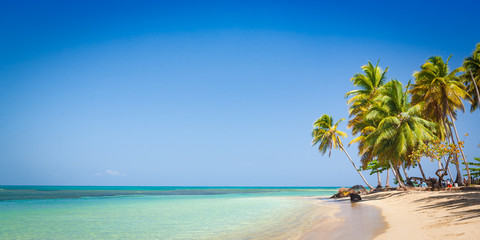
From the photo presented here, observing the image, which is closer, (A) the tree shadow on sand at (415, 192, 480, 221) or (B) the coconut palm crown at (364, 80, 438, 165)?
(A) the tree shadow on sand at (415, 192, 480, 221)

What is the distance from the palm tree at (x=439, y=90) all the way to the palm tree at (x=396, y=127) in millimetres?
1147

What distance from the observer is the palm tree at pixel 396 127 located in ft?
67.7

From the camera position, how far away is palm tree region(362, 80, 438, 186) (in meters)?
20.6

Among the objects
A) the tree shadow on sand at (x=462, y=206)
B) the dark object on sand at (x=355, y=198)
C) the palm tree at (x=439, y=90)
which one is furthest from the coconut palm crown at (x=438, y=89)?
the tree shadow on sand at (x=462, y=206)

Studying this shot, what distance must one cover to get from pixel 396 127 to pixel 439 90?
4364mm

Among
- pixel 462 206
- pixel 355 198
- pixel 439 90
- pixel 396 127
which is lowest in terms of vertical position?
pixel 355 198

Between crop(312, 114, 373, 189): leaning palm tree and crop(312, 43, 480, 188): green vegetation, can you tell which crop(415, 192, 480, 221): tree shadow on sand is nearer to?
crop(312, 43, 480, 188): green vegetation

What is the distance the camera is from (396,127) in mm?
21625

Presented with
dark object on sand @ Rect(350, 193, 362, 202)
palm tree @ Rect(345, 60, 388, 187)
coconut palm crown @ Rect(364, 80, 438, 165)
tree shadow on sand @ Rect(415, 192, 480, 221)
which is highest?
palm tree @ Rect(345, 60, 388, 187)

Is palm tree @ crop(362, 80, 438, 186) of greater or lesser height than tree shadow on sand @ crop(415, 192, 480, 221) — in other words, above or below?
above

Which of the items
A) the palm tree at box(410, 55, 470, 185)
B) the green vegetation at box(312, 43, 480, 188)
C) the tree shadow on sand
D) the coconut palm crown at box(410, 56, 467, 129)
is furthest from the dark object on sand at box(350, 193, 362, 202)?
the tree shadow on sand

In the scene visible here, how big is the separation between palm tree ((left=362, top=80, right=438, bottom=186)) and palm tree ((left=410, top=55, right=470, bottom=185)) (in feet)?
3.76

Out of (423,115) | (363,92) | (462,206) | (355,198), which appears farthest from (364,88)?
(462,206)

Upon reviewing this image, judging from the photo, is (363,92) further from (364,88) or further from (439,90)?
(439,90)
